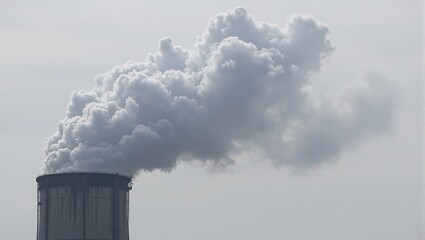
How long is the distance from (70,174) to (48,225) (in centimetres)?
493

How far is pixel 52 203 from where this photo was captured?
11762 cm

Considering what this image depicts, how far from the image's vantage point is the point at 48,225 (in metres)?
118

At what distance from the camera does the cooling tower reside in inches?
4592

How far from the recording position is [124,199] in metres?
121

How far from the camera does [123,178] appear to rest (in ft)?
396

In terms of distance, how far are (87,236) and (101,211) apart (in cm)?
256

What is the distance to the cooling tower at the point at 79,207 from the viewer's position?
4592 inches

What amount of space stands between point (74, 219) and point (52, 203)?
2598mm

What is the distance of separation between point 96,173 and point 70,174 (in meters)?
2.24

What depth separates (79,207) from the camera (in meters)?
117

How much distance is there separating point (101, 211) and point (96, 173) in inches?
129

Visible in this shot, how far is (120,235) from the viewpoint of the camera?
119750 millimetres

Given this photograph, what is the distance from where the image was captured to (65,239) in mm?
116250

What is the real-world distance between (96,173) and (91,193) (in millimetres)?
1767
